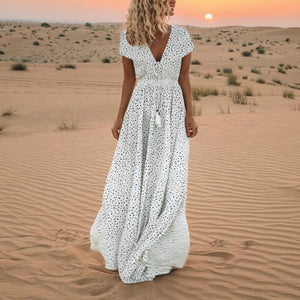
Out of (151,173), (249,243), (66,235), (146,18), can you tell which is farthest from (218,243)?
(146,18)

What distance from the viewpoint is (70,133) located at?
1027 centimetres

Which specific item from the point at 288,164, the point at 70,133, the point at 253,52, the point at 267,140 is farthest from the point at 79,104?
the point at 253,52

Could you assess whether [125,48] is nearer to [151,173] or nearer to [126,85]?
[126,85]

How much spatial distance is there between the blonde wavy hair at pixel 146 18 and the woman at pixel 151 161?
3cm

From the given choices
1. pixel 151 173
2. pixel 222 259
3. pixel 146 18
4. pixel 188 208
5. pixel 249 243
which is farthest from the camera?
pixel 188 208

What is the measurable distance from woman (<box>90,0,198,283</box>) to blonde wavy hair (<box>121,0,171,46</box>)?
3 cm

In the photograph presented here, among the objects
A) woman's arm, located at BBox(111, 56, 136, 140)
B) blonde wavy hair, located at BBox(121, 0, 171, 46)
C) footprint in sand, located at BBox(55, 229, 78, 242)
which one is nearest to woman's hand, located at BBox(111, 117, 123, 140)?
woman's arm, located at BBox(111, 56, 136, 140)

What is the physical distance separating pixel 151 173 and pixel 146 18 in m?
1.04

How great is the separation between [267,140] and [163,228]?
5.94 m

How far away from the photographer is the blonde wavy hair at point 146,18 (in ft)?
9.14

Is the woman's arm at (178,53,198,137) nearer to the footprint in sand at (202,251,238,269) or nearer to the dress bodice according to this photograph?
the dress bodice

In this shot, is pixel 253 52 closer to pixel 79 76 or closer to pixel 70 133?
pixel 79 76

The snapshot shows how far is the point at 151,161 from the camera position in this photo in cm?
310

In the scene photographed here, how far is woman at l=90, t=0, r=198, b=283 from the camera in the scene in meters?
3.00
